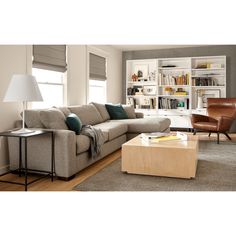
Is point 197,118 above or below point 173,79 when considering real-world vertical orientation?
below

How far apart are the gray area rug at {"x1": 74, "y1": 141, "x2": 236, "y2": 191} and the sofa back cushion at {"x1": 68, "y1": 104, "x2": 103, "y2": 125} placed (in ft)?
3.51

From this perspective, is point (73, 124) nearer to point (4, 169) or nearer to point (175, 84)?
point (4, 169)

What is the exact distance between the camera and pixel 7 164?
3.87m

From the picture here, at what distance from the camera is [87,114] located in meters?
5.21

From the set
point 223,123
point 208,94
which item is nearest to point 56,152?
point 223,123

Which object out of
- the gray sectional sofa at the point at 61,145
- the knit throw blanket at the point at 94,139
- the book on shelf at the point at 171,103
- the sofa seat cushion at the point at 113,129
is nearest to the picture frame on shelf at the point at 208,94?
the book on shelf at the point at 171,103

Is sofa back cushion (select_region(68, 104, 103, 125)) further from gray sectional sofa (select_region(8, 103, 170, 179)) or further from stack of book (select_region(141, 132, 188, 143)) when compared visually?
stack of book (select_region(141, 132, 188, 143))

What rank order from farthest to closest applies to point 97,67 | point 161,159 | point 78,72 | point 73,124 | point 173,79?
1. point 173,79
2. point 97,67
3. point 78,72
4. point 73,124
5. point 161,159

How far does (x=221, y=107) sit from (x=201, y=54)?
1.71 metres

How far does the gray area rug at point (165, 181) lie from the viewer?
10.5 feet

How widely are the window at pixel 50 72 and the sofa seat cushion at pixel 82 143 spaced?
3.93 feet

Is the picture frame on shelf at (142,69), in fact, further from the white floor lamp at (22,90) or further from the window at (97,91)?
the white floor lamp at (22,90)

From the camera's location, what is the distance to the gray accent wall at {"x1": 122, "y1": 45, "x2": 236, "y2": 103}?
7527 mm
